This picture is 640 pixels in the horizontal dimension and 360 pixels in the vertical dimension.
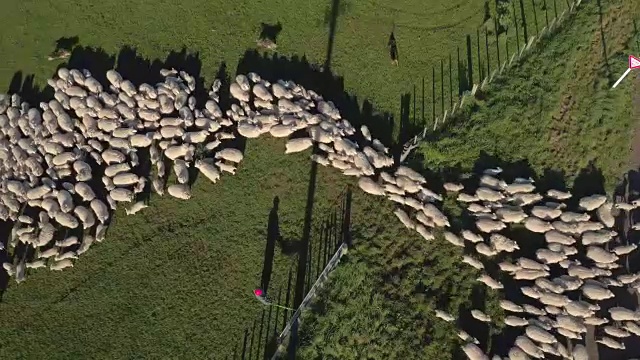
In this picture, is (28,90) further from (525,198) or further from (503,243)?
(525,198)

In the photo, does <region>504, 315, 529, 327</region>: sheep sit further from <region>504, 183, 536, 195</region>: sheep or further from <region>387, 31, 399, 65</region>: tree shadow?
<region>387, 31, 399, 65</region>: tree shadow

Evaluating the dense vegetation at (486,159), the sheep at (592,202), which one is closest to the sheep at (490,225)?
the dense vegetation at (486,159)

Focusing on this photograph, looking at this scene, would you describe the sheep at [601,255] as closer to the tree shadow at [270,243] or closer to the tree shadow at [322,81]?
the tree shadow at [322,81]

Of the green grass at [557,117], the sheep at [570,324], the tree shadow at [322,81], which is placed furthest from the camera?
the tree shadow at [322,81]

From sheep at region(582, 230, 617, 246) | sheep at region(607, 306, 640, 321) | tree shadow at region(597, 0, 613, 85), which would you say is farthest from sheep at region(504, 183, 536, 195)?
tree shadow at region(597, 0, 613, 85)

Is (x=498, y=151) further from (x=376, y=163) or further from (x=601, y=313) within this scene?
(x=601, y=313)

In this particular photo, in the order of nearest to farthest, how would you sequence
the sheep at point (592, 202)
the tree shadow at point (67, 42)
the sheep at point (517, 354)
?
the sheep at point (517, 354), the sheep at point (592, 202), the tree shadow at point (67, 42)
